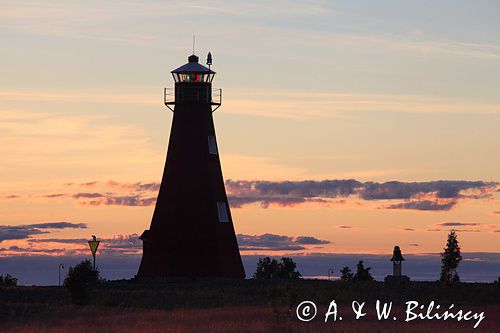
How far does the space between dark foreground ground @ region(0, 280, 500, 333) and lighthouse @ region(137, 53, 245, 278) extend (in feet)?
7.63

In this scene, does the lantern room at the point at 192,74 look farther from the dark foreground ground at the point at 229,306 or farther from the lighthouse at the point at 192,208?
the dark foreground ground at the point at 229,306

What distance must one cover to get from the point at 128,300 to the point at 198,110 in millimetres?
20227

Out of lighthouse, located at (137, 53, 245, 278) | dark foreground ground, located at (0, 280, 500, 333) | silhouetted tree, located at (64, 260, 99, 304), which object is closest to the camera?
dark foreground ground, located at (0, 280, 500, 333)

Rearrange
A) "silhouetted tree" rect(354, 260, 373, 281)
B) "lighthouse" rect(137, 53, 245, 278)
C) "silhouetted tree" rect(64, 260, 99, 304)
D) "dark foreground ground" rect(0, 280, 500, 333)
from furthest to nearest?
"silhouetted tree" rect(354, 260, 373, 281), "lighthouse" rect(137, 53, 245, 278), "silhouetted tree" rect(64, 260, 99, 304), "dark foreground ground" rect(0, 280, 500, 333)

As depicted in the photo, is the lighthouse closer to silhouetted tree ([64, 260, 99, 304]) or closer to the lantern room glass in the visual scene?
the lantern room glass

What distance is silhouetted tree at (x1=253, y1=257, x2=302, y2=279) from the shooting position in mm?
102781

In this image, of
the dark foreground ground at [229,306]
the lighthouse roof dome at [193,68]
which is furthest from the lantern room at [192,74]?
the dark foreground ground at [229,306]

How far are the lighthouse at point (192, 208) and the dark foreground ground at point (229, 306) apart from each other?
2.32 m

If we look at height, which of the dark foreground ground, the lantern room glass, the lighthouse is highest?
the lantern room glass

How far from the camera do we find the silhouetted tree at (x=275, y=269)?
103 metres

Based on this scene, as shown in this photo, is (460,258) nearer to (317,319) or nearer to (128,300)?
(128,300)

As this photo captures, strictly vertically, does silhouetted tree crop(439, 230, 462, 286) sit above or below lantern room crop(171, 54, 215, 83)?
below

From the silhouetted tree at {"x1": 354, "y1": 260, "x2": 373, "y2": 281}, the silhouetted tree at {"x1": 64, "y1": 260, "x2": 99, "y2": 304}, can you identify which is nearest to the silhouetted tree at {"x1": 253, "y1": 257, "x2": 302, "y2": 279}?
the silhouetted tree at {"x1": 354, "y1": 260, "x2": 373, "y2": 281}

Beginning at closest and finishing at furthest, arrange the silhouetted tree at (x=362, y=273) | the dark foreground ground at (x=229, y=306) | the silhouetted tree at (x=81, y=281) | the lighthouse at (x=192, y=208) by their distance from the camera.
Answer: the dark foreground ground at (x=229, y=306) < the silhouetted tree at (x=81, y=281) < the lighthouse at (x=192, y=208) < the silhouetted tree at (x=362, y=273)
